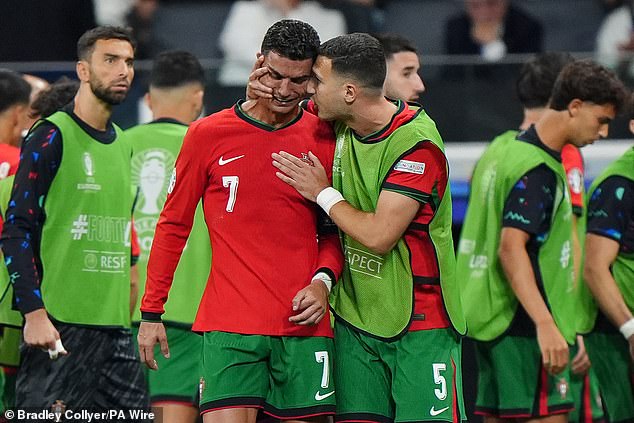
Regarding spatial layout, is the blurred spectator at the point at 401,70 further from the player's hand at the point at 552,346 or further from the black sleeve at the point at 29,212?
the black sleeve at the point at 29,212

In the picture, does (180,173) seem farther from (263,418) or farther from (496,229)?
(496,229)

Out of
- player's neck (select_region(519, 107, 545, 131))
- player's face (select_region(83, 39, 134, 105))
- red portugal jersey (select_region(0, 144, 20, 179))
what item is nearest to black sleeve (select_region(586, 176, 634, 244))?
player's neck (select_region(519, 107, 545, 131))

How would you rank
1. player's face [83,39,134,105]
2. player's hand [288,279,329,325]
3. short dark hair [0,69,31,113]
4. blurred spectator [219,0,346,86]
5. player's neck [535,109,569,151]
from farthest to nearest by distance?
blurred spectator [219,0,346,86] → short dark hair [0,69,31,113] → player's neck [535,109,569,151] → player's face [83,39,134,105] → player's hand [288,279,329,325]

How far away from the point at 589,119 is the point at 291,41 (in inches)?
75.1

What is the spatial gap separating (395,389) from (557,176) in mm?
1697

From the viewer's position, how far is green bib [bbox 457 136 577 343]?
235 inches

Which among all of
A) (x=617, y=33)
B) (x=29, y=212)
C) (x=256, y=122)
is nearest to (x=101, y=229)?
(x=29, y=212)

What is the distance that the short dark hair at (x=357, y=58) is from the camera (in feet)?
15.4

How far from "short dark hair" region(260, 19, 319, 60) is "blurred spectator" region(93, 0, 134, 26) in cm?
679

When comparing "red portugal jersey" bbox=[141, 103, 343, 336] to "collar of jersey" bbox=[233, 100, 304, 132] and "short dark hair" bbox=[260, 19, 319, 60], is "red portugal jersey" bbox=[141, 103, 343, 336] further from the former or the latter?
"short dark hair" bbox=[260, 19, 319, 60]

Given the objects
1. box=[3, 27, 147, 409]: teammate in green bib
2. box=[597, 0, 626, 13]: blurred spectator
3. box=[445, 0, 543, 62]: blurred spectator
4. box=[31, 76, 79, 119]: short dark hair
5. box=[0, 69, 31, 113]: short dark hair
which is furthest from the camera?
box=[597, 0, 626, 13]: blurred spectator

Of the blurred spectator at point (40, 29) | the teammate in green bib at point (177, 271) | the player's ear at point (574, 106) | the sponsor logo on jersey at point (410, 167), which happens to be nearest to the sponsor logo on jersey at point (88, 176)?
the teammate in green bib at point (177, 271)

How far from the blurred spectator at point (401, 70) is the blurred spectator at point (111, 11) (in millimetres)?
5147

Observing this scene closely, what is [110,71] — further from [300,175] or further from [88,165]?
[300,175]
